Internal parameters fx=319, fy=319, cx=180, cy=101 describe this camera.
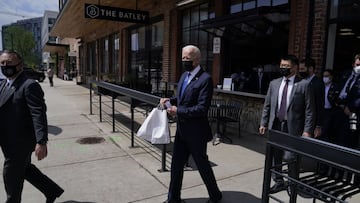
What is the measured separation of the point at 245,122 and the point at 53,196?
510cm

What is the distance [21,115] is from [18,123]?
0.27ft

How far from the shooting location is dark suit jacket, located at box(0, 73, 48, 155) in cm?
301

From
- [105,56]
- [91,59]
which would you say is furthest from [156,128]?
[91,59]

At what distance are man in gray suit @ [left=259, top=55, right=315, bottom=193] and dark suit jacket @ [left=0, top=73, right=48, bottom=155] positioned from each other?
255cm

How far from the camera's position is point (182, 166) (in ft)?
11.7

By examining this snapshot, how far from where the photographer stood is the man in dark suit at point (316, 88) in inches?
153

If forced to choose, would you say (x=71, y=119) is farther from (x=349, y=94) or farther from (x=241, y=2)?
(x=349, y=94)

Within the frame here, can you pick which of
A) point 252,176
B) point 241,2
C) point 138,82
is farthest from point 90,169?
point 138,82

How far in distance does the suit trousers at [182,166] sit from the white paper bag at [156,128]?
0.56 meters

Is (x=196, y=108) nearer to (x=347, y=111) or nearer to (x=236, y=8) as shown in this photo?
(x=347, y=111)

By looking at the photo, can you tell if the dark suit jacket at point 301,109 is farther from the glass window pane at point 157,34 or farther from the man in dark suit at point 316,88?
the glass window pane at point 157,34

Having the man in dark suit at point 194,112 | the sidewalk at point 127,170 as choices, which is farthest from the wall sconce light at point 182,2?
the man in dark suit at point 194,112

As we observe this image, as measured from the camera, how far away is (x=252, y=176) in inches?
182

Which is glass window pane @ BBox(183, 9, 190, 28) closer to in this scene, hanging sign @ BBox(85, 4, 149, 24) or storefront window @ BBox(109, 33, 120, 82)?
hanging sign @ BBox(85, 4, 149, 24)
